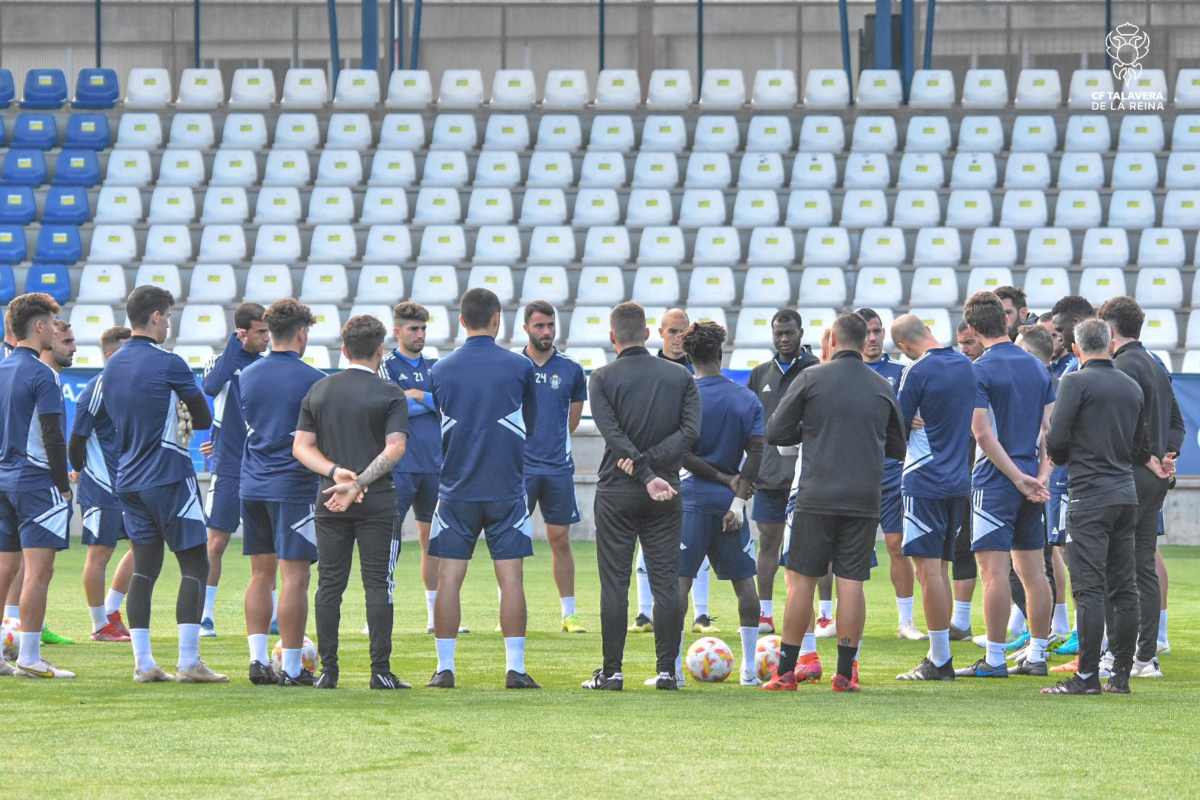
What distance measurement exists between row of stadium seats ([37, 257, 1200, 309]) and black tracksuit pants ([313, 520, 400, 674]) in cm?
1264

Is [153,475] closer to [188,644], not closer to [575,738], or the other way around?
[188,644]

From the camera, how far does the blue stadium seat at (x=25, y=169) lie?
2480cm

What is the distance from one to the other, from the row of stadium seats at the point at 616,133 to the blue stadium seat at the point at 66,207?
1236 millimetres

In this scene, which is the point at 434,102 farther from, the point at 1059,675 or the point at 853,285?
the point at 1059,675

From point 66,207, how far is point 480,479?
54.3ft

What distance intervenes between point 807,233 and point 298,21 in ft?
40.6

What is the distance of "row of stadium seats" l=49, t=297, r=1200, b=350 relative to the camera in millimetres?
20844

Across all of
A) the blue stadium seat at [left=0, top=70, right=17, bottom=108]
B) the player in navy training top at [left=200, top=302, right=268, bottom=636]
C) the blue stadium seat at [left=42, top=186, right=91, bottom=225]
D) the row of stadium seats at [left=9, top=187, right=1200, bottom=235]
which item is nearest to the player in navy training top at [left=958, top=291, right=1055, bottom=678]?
the player in navy training top at [left=200, top=302, right=268, bottom=636]

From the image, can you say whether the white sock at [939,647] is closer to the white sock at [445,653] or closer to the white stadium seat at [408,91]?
the white sock at [445,653]

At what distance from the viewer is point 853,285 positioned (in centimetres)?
2223

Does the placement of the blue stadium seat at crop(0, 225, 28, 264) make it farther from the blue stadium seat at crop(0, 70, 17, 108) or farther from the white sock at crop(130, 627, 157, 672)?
the white sock at crop(130, 627, 157, 672)

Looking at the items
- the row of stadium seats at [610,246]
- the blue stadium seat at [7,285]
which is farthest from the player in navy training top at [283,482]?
the blue stadium seat at [7,285]

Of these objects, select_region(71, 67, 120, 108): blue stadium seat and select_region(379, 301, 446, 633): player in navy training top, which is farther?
select_region(71, 67, 120, 108): blue stadium seat

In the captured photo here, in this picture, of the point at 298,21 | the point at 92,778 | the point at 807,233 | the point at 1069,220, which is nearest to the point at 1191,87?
the point at 1069,220
